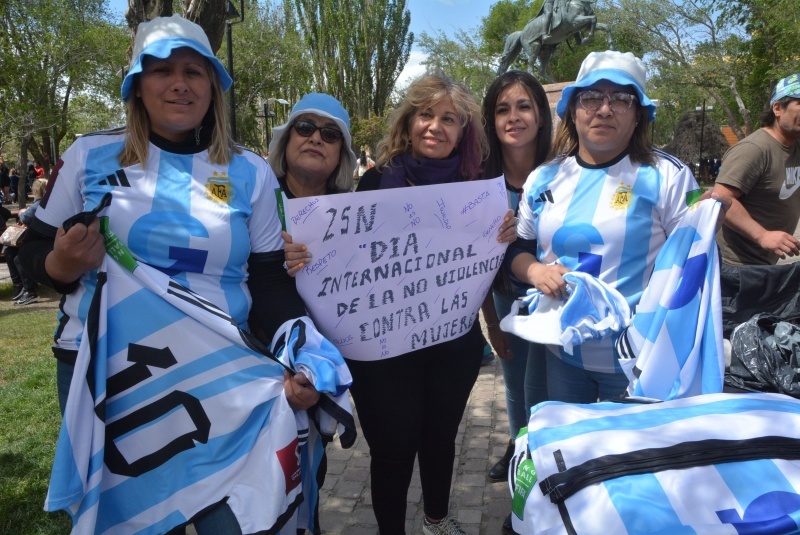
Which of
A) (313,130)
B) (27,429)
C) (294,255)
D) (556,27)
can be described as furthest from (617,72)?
(556,27)

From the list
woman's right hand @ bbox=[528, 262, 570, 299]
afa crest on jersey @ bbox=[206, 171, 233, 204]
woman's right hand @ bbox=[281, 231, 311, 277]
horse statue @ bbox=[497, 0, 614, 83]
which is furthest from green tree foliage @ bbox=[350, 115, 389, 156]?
afa crest on jersey @ bbox=[206, 171, 233, 204]

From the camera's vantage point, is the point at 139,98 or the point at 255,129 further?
the point at 255,129

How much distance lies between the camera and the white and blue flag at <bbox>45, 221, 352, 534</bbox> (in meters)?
1.88

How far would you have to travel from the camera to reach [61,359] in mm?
1947

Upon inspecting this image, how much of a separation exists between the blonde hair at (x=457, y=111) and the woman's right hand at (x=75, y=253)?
124 centimetres

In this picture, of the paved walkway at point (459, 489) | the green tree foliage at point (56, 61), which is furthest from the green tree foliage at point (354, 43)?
the paved walkway at point (459, 489)

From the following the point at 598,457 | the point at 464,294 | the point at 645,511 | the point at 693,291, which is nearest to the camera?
the point at 645,511

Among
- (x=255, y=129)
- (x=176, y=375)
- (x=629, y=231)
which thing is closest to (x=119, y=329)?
(x=176, y=375)

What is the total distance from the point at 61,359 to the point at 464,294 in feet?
4.85

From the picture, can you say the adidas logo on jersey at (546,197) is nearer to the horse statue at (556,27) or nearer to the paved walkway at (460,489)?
the paved walkway at (460,489)

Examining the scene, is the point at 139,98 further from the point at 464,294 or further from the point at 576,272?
the point at 576,272

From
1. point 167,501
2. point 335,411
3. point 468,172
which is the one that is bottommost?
point 167,501

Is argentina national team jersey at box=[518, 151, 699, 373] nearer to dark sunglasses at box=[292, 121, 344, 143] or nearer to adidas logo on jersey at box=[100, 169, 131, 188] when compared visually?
dark sunglasses at box=[292, 121, 344, 143]

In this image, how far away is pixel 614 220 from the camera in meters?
2.26
